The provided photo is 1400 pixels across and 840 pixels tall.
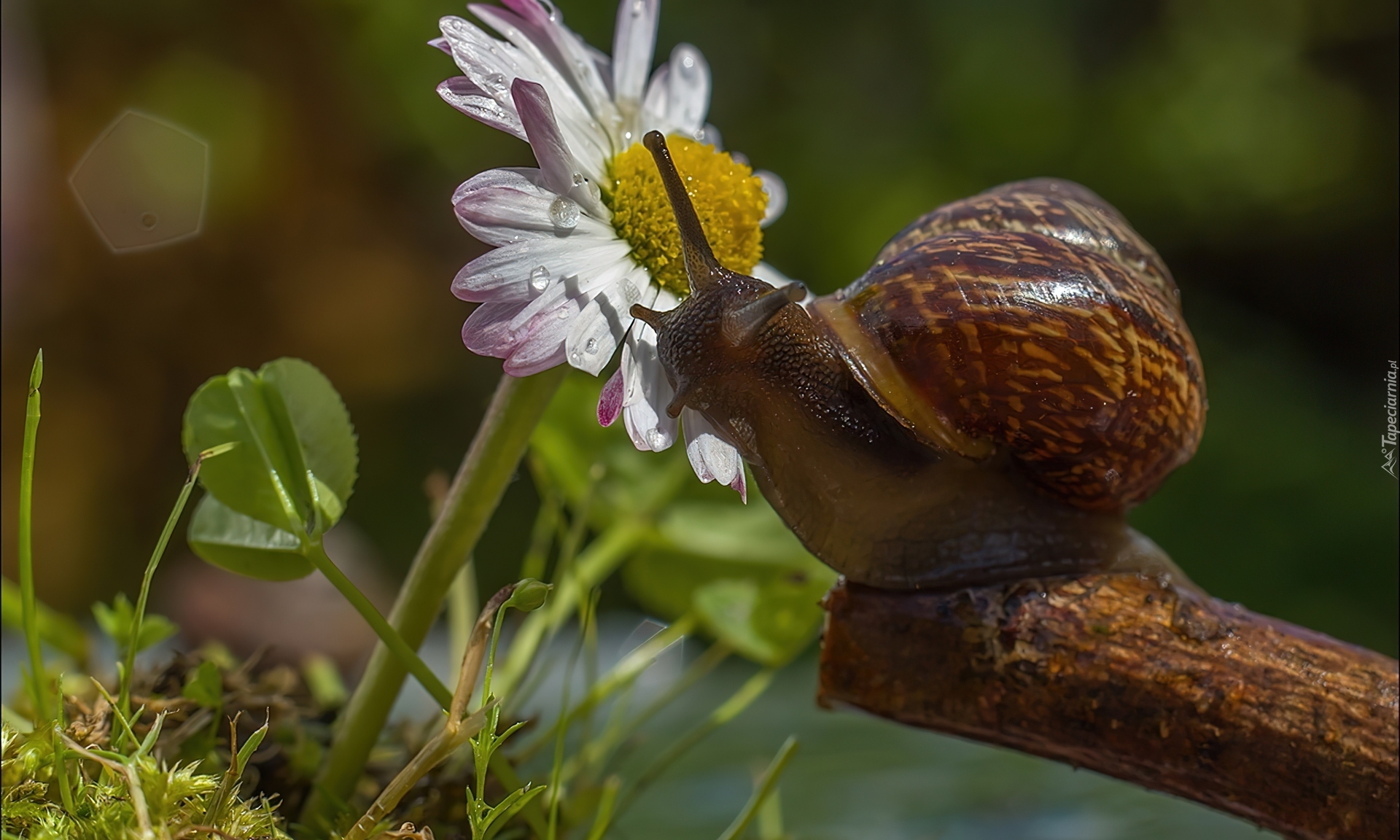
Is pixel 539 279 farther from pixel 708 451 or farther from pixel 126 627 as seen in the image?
pixel 126 627

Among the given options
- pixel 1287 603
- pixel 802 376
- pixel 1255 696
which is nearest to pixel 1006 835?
pixel 1255 696

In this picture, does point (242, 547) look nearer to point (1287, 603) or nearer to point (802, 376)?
point (802, 376)

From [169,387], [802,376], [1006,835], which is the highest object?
[802,376]

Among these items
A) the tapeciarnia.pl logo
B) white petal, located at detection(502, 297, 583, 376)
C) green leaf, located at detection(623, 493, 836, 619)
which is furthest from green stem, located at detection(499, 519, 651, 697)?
the tapeciarnia.pl logo

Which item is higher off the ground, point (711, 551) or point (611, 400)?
point (611, 400)

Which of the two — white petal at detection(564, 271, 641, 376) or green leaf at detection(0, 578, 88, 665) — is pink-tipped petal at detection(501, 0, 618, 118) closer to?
white petal at detection(564, 271, 641, 376)

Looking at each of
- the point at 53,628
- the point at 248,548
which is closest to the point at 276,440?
the point at 248,548

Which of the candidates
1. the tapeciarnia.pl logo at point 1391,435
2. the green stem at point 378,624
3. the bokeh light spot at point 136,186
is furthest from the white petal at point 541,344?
the tapeciarnia.pl logo at point 1391,435
